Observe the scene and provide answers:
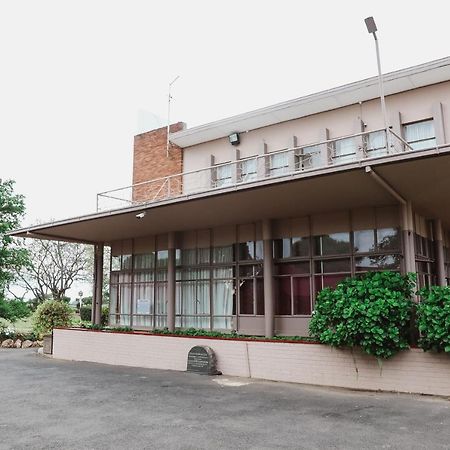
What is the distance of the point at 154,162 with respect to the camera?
18844 millimetres

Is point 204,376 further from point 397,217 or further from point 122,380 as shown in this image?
point 397,217

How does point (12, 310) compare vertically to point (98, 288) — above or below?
below

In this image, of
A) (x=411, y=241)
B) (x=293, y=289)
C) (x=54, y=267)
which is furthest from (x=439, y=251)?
(x=54, y=267)

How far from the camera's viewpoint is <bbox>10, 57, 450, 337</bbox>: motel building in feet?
33.6

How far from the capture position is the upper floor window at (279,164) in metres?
15.4

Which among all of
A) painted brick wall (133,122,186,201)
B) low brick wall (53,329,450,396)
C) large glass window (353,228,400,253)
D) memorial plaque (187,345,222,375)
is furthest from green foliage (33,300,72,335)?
large glass window (353,228,400,253)

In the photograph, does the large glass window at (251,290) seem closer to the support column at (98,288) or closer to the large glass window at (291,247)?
the large glass window at (291,247)

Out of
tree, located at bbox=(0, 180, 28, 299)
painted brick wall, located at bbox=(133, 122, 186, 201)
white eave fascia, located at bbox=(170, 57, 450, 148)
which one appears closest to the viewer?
white eave fascia, located at bbox=(170, 57, 450, 148)

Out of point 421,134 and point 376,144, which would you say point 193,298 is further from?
point 421,134

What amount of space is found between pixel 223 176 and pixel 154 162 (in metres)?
3.57

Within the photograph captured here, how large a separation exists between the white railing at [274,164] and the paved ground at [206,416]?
5.20m

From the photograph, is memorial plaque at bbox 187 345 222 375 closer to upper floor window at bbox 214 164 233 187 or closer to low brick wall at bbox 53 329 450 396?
low brick wall at bbox 53 329 450 396

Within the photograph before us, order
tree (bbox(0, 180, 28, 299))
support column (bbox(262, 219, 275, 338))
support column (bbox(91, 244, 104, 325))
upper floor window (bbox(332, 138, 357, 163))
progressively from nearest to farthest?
support column (bbox(262, 219, 275, 338)), upper floor window (bbox(332, 138, 357, 163)), support column (bbox(91, 244, 104, 325)), tree (bbox(0, 180, 28, 299))

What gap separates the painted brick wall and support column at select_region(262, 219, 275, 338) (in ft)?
19.5
